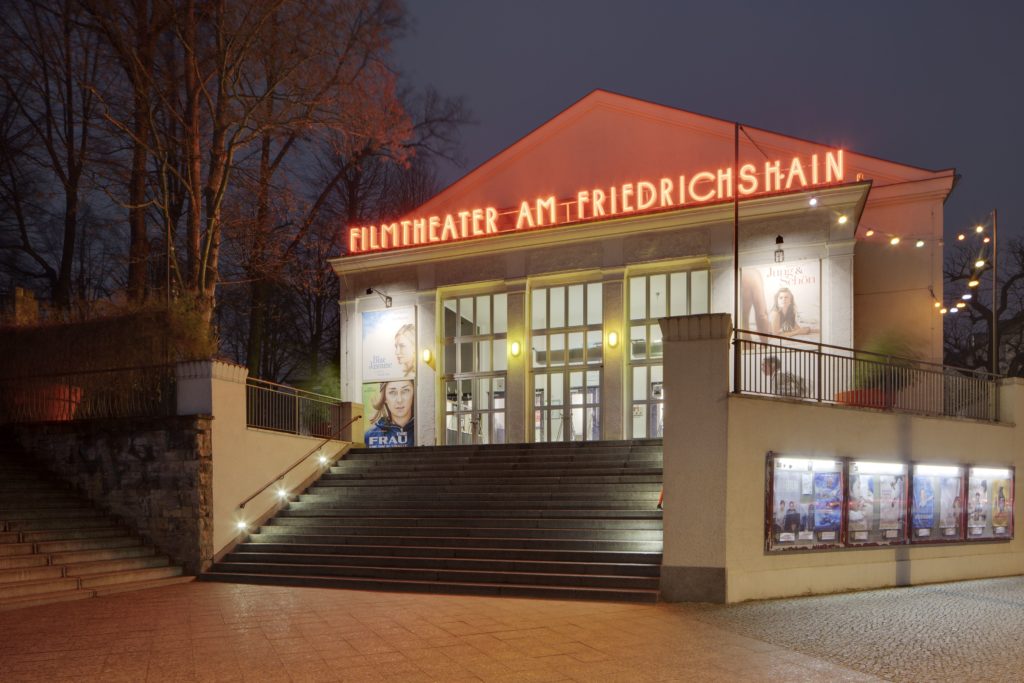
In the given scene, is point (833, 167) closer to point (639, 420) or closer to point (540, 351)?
point (639, 420)

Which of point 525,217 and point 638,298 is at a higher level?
point 525,217

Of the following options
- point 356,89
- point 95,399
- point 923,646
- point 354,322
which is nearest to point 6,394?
point 95,399

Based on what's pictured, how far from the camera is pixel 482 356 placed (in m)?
23.0

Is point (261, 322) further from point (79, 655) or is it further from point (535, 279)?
point (79, 655)

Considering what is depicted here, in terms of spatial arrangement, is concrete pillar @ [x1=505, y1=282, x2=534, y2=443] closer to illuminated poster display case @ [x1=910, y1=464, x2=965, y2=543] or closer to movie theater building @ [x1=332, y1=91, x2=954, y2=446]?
movie theater building @ [x1=332, y1=91, x2=954, y2=446]

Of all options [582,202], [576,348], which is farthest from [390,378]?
[582,202]

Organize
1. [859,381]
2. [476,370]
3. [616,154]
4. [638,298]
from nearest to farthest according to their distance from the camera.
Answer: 1. [859,381]
2. [638,298]
3. [476,370]
4. [616,154]

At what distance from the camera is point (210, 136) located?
2066cm

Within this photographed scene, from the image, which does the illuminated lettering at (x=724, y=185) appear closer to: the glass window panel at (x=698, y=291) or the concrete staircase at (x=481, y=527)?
the glass window panel at (x=698, y=291)

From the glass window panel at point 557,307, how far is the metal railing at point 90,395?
9.82 meters

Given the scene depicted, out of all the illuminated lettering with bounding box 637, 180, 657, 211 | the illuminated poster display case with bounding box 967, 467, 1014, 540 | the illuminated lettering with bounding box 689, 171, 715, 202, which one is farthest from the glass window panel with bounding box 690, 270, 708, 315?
the illuminated poster display case with bounding box 967, 467, 1014, 540

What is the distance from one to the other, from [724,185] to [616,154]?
375 centimetres

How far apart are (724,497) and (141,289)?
14.9 m

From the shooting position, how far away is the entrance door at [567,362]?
2164 cm
